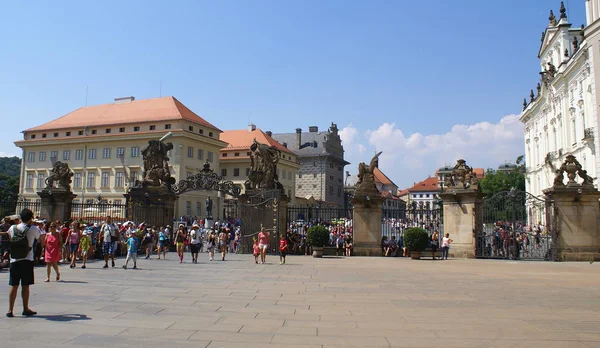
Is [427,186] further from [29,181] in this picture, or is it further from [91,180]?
[29,181]

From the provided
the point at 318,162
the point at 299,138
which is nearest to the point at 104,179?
the point at 318,162

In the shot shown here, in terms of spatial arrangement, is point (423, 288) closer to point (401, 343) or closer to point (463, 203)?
point (401, 343)

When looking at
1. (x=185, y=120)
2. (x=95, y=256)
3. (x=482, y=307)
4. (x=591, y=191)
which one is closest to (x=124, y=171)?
(x=185, y=120)

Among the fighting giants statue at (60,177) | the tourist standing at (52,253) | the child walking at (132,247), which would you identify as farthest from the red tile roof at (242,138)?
the tourist standing at (52,253)

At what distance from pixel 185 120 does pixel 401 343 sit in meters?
64.0

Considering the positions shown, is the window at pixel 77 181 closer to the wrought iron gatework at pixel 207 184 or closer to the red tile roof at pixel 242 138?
the red tile roof at pixel 242 138

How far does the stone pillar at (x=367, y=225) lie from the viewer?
2562 centimetres

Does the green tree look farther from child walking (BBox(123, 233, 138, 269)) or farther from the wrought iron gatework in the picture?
child walking (BBox(123, 233, 138, 269))

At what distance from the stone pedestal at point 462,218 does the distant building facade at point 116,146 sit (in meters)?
45.1

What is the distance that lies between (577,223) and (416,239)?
24.3 ft

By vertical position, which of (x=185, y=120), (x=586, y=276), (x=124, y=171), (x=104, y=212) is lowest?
(x=586, y=276)

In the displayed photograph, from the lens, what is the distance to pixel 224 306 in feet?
31.0

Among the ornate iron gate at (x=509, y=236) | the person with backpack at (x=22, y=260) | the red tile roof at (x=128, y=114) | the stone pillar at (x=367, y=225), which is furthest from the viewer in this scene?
the red tile roof at (x=128, y=114)

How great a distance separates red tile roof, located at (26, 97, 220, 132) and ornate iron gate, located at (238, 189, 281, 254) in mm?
43919
